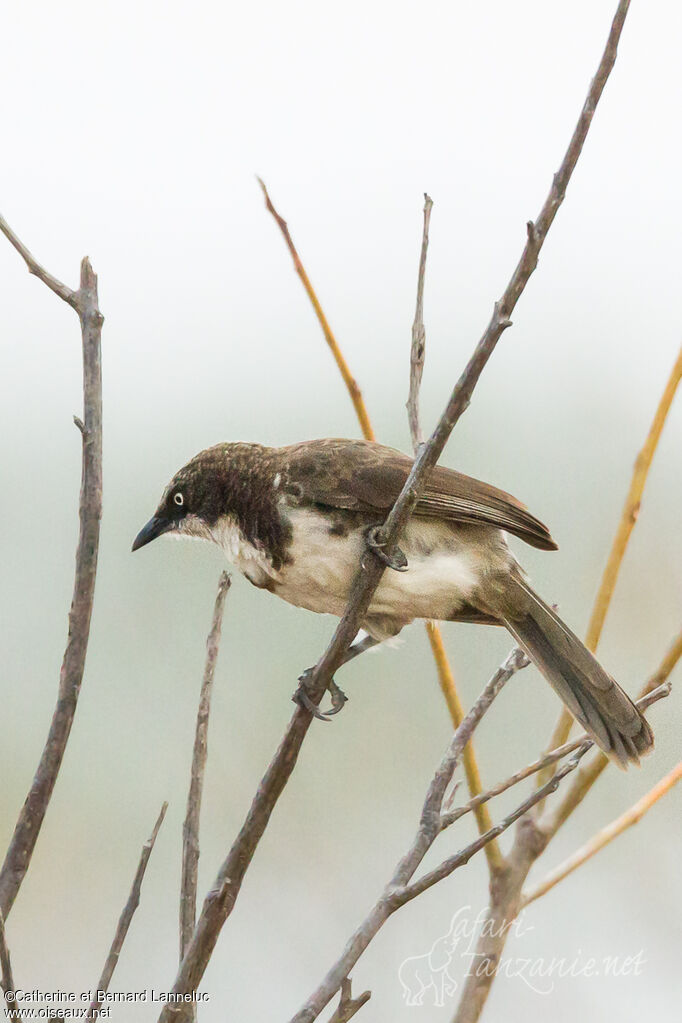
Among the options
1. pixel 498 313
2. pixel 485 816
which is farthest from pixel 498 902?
pixel 498 313

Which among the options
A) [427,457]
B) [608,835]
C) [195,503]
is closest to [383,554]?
[427,457]

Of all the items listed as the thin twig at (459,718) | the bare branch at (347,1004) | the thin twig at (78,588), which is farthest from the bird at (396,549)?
the bare branch at (347,1004)

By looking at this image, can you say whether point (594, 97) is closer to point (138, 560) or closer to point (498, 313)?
point (498, 313)

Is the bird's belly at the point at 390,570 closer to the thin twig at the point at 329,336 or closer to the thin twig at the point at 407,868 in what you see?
the thin twig at the point at 329,336

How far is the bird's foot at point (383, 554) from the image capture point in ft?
6.21

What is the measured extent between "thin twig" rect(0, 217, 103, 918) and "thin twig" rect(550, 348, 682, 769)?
0.90m

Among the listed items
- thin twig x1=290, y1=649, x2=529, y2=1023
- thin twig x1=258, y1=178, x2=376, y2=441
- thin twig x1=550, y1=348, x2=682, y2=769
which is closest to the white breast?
thin twig x1=258, y1=178, x2=376, y2=441

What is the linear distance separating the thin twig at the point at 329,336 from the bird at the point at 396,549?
262 millimetres

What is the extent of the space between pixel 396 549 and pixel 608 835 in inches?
31.9

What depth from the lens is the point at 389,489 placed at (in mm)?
2465

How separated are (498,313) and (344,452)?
1137 millimetres

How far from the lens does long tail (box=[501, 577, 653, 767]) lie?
2379mm

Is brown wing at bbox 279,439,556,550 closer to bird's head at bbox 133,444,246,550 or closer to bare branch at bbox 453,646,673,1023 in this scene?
bird's head at bbox 133,444,246,550

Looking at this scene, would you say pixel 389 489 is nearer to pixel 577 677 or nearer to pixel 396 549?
pixel 396 549
